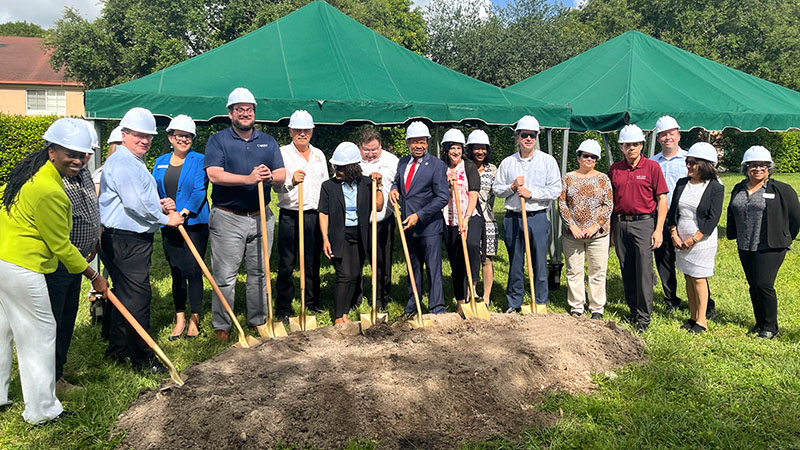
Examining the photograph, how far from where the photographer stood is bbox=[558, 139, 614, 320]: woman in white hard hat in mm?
5512

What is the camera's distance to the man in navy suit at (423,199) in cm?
534

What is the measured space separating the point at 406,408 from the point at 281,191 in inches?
114

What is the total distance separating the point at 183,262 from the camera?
17.0ft

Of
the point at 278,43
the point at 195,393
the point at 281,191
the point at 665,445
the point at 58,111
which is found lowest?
the point at 665,445

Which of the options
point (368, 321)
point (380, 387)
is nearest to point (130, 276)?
point (368, 321)

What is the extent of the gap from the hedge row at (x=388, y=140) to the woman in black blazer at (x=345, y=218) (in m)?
4.92

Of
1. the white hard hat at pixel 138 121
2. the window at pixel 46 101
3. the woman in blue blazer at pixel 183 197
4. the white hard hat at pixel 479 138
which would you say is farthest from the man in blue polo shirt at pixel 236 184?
the window at pixel 46 101

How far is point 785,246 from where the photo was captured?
4973 mm

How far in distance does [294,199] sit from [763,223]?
427cm

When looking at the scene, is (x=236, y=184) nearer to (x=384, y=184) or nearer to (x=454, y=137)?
(x=384, y=184)

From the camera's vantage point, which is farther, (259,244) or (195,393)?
(259,244)

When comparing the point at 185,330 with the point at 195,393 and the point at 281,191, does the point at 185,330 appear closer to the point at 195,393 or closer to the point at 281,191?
the point at 281,191

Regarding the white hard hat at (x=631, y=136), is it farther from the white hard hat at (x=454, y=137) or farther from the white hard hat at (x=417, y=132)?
the white hard hat at (x=417, y=132)

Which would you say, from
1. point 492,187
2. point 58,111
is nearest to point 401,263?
point 492,187
